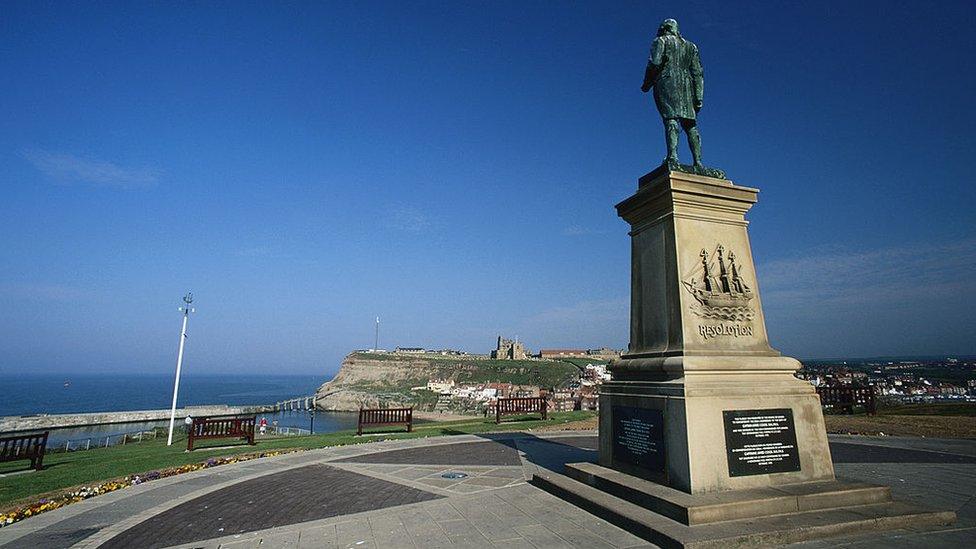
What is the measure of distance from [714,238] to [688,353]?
6.33ft

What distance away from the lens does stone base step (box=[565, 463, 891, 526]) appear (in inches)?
192

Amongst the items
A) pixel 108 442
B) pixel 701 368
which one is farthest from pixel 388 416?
pixel 108 442

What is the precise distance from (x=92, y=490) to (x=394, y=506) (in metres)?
6.11

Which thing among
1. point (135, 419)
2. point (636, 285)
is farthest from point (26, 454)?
point (135, 419)

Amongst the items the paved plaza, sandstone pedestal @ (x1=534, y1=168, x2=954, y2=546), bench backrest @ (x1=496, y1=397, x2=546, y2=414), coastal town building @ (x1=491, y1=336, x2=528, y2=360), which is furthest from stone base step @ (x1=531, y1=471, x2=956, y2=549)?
coastal town building @ (x1=491, y1=336, x2=528, y2=360)

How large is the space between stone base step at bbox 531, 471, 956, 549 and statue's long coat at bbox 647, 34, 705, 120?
5.96m

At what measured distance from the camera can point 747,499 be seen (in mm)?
5051

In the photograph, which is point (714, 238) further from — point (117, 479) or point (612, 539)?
point (117, 479)

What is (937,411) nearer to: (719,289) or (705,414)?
(719,289)

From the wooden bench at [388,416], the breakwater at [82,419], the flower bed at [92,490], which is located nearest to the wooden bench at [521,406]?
the wooden bench at [388,416]

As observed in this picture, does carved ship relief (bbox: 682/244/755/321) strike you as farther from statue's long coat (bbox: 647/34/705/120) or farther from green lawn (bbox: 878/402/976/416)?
green lawn (bbox: 878/402/976/416)

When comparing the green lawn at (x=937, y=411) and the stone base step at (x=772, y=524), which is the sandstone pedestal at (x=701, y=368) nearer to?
the stone base step at (x=772, y=524)

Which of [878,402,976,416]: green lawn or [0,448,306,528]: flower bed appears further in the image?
[878,402,976,416]: green lawn

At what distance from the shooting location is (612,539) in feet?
16.0
